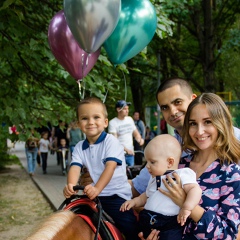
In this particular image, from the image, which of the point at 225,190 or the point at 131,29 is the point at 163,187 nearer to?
the point at 225,190

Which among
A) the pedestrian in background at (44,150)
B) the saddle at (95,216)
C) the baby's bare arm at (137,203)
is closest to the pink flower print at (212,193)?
the baby's bare arm at (137,203)

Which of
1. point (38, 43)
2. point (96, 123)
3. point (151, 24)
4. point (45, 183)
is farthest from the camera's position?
point (45, 183)

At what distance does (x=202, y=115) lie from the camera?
A: 2287mm

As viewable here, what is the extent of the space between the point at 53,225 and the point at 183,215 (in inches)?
24.2

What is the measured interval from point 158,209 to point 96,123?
31.6 inches

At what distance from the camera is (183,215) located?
6.81ft

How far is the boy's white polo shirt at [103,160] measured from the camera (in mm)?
2898

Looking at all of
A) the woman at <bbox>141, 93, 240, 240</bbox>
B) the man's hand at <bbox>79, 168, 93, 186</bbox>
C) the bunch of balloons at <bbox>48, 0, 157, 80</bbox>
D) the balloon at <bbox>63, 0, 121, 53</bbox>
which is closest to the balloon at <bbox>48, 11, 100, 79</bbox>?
the bunch of balloons at <bbox>48, 0, 157, 80</bbox>

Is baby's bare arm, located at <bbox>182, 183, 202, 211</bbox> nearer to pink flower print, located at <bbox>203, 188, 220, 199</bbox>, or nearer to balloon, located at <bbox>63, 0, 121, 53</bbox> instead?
pink flower print, located at <bbox>203, 188, 220, 199</bbox>

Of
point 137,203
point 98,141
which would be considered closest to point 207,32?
point 98,141

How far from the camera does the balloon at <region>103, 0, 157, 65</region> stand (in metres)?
4.03

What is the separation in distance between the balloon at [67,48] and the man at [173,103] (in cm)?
162

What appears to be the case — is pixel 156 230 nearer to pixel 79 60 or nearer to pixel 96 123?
pixel 96 123

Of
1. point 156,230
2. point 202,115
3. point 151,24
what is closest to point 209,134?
point 202,115
